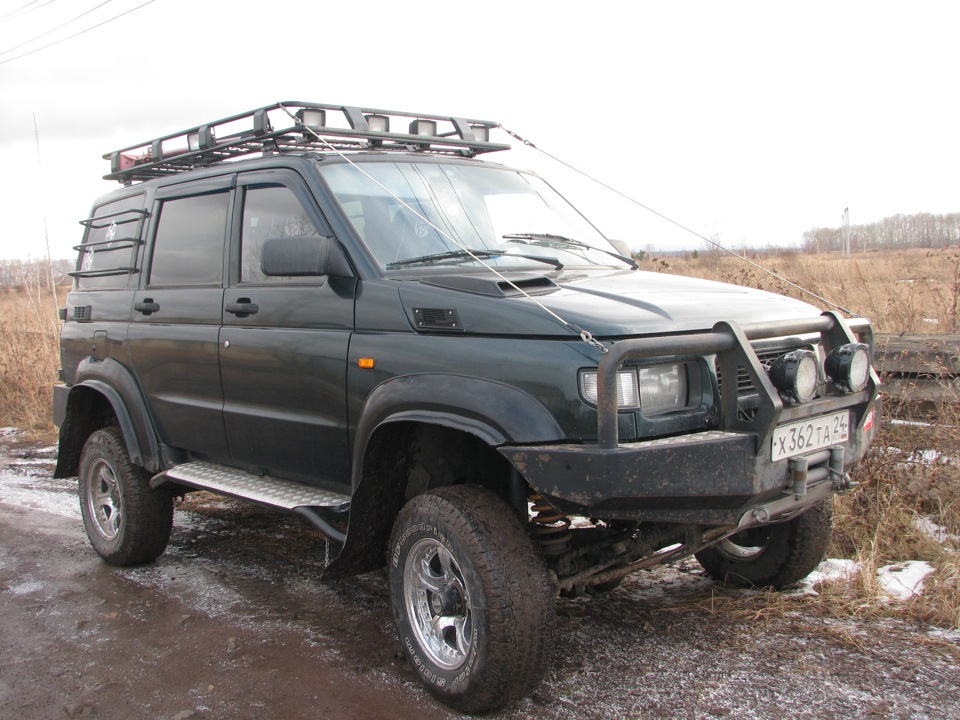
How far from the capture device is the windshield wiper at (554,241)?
4233 millimetres

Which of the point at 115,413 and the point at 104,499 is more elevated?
the point at 115,413

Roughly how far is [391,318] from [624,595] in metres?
1.97

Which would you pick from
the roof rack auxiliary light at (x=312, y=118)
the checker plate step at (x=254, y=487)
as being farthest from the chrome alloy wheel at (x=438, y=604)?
the roof rack auxiliary light at (x=312, y=118)

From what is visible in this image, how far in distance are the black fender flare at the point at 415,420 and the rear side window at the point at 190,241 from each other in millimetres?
1546

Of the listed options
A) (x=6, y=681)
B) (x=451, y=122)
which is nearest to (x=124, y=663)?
(x=6, y=681)

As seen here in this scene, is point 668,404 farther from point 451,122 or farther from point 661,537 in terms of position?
point 451,122

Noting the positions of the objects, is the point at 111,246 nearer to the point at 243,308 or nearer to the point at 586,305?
the point at 243,308

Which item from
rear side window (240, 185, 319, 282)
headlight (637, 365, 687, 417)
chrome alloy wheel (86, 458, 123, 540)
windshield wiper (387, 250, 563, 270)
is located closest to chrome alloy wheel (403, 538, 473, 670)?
headlight (637, 365, 687, 417)

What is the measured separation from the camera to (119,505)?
5207 mm

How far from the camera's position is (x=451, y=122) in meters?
4.99

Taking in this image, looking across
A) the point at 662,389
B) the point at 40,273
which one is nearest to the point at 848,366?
the point at 662,389

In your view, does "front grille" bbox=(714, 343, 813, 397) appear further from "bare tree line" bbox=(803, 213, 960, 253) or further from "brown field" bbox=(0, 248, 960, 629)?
"bare tree line" bbox=(803, 213, 960, 253)

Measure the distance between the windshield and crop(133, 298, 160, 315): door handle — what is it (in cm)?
152

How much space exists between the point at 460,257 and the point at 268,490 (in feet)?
4.71
